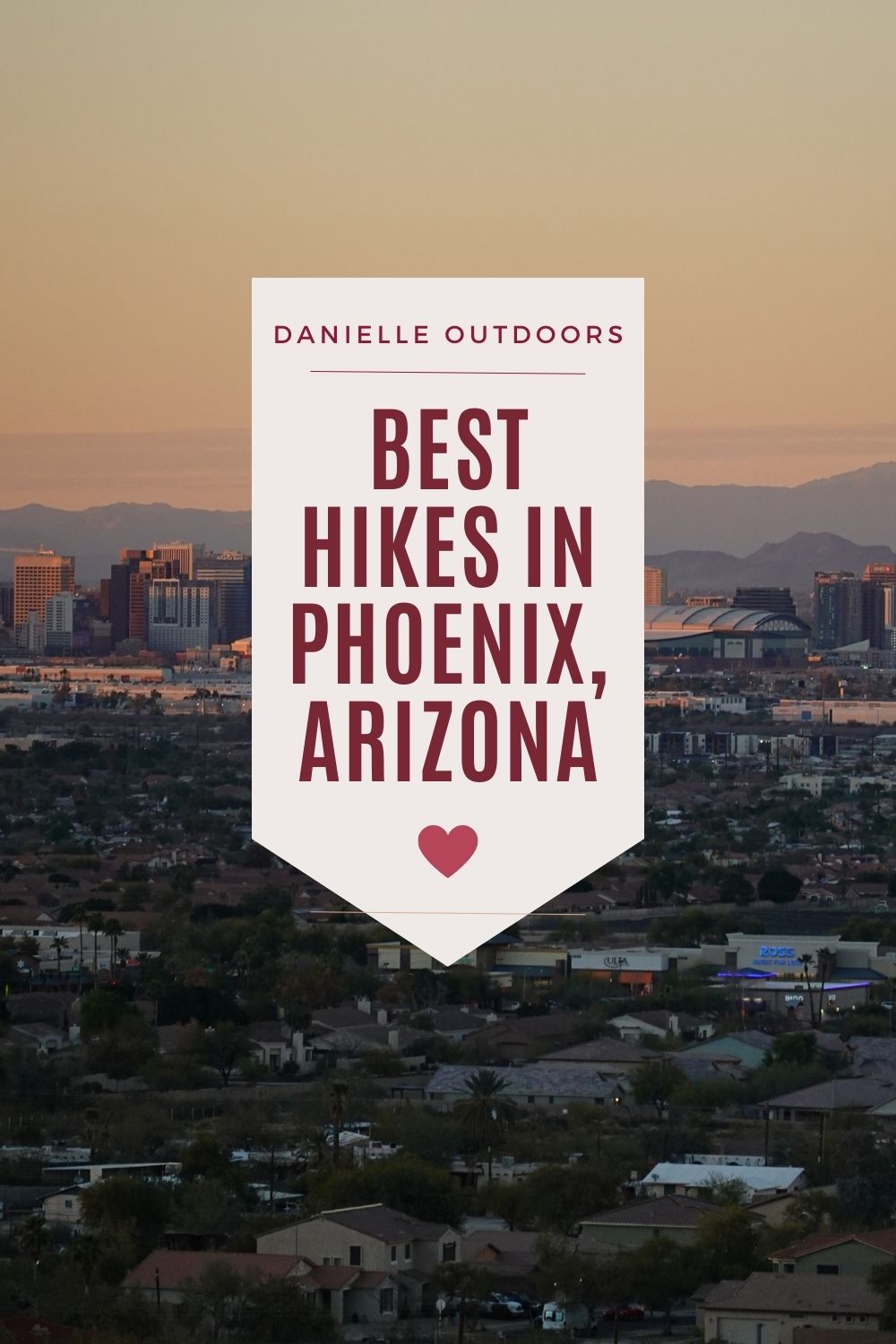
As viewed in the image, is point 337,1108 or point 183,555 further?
point 183,555

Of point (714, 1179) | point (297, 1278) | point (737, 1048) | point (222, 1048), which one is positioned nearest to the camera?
point (297, 1278)

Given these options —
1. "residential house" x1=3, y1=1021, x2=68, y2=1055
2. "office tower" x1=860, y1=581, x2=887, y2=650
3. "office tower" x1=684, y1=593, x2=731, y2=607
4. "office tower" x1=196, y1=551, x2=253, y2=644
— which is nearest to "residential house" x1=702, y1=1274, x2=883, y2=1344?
"residential house" x1=3, y1=1021, x2=68, y2=1055

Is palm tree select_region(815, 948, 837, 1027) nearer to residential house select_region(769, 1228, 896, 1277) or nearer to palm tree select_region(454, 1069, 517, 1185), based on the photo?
palm tree select_region(454, 1069, 517, 1185)

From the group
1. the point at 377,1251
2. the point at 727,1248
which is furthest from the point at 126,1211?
the point at 727,1248

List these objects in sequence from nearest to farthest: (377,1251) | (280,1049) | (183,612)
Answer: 1. (377,1251)
2. (280,1049)
3. (183,612)

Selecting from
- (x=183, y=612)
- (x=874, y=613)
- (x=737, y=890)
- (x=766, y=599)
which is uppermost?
(x=766, y=599)

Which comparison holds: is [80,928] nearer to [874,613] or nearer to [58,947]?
[58,947]

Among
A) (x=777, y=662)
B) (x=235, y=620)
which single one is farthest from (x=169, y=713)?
(x=777, y=662)

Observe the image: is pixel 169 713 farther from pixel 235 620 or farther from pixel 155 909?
pixel 155 909
